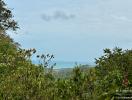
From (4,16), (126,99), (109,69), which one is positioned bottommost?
(126,99)

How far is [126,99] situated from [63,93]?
6.17 ft

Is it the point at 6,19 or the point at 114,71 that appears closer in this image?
the point at 114,71

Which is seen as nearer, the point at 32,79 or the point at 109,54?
the point at 32,79

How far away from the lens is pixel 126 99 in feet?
40.9

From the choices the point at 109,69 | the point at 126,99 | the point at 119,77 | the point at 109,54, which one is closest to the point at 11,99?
the point at 126,99

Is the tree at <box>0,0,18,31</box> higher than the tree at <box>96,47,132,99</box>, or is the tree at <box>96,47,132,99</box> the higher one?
the tree at <box>0,0,18,31</box>

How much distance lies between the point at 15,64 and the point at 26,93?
5770mm

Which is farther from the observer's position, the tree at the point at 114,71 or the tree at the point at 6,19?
the tree at the point at 6,19

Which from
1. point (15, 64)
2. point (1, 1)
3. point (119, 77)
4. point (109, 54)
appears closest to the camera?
point (119, 77)

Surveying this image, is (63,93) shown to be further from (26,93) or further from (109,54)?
(109,54)

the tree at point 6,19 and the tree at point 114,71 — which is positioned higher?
the tree at point 6,19

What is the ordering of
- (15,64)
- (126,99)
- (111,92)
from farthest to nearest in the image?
(15,64) → (111,92) → (126,99)

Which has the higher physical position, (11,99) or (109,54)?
(109,54)

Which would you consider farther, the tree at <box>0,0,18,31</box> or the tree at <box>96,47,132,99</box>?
the tree at <box>0,0,18,31</box>
